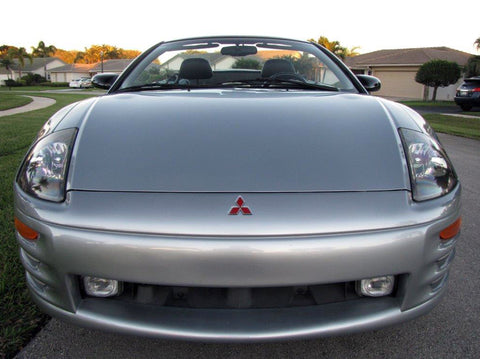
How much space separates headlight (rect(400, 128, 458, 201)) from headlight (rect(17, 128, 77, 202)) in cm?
129

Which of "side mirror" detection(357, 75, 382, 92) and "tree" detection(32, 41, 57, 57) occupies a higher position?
"tree" detection(32, 41, 57, 57)

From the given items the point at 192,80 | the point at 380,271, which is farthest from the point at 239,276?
the point at 192,80

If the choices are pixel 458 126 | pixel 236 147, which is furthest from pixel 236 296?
pixel 458 126

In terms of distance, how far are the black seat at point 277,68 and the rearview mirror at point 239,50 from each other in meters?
0.16

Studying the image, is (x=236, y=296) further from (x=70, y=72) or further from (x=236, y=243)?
(x=70, y=72)

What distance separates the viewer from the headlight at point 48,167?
1.44m

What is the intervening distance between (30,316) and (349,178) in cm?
158

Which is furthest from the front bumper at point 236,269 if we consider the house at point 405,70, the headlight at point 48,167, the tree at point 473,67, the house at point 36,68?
the house at point 36,68

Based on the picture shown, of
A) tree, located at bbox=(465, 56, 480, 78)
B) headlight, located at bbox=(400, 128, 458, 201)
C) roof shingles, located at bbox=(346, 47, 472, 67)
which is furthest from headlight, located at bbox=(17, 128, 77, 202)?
roof shingles, located at bbox=(346, 47, 472, 67)

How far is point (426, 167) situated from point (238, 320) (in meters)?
0.93

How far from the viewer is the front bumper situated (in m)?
1.25

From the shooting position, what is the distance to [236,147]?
4.99 ft

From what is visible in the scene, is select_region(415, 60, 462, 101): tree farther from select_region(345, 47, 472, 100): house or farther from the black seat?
the black seat

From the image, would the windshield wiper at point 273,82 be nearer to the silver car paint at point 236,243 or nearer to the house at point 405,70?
the silver car paint at point 236,243
